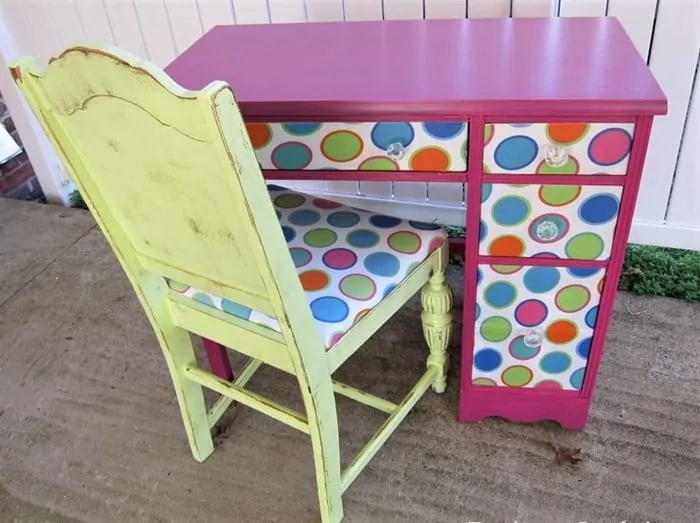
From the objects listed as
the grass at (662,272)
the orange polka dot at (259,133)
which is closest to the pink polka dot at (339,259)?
the orange polka dot at (259,133)

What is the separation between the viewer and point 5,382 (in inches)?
62.7

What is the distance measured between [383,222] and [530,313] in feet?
0.99

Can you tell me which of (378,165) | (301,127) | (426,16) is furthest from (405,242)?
(426,16)

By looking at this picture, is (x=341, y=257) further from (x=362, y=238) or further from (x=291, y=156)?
(x=291, y=156)

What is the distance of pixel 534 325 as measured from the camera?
3.96 ft

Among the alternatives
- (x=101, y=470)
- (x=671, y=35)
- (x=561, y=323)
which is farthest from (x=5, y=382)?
(x=671, y=35)

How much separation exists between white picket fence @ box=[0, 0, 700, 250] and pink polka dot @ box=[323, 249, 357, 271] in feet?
2.20

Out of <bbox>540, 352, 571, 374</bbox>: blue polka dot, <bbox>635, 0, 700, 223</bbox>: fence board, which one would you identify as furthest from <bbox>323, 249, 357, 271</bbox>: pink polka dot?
<bbox>635, 0, 700, 223</bbox>: fence board

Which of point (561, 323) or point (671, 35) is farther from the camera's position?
point (671, 35)

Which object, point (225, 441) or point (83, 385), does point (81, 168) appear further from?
point (83, 385)

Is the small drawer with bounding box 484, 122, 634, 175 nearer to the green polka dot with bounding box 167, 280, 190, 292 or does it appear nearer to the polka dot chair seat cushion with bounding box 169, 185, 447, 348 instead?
the polka dot chair seat cushion with bounding box 169, 185, 447, 348

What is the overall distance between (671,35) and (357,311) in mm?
912

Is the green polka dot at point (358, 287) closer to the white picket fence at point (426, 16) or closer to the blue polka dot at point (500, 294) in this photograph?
the blue polka dot at point (500, 294)

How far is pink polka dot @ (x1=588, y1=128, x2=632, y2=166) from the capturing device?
959 millimetres
